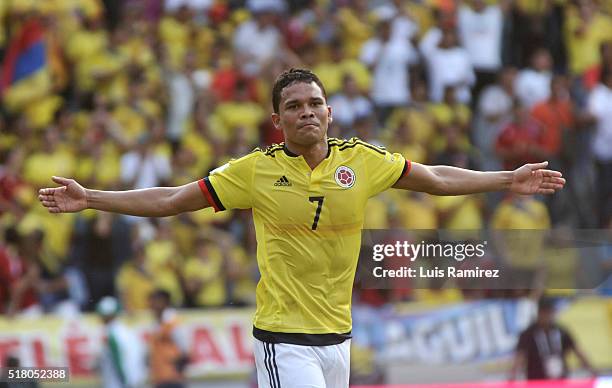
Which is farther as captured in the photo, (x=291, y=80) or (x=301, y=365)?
(x=291, y=80)

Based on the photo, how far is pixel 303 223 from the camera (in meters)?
6.29

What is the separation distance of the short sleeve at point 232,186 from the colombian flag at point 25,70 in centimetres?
864

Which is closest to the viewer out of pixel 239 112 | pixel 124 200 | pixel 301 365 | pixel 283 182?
pixel 301 365

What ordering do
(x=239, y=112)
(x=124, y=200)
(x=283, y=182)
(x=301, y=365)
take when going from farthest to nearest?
(x=239, y=112) < (x=124, y=200) < (x=283, y=182) < (x=301, y=365)

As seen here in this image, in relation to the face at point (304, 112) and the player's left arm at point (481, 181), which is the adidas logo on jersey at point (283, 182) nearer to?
the face at point (304, 112)

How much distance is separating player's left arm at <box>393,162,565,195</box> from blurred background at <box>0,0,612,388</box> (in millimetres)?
4227

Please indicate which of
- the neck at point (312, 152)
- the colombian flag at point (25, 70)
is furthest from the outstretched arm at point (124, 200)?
the colombian flag at point (25, 70)

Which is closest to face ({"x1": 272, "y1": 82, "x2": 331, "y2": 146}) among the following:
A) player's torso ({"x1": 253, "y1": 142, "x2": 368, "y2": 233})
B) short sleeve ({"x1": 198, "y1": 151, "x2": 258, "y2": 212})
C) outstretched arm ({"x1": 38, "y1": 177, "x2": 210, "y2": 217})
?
player's torso ({"x1": 253, "y1": 142, "x2": 368, "y2": 233})

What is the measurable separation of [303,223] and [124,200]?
3.10ft

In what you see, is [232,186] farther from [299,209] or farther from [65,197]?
[65,197]

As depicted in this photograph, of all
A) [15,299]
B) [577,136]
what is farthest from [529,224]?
[15,299]

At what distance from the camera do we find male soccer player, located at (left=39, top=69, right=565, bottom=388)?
20.6ft

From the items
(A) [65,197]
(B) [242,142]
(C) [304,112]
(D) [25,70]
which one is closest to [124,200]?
(A) [65,197]

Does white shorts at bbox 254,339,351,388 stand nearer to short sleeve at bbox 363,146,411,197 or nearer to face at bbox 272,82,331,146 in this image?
short sleeve at bbox 363,146,411,197
